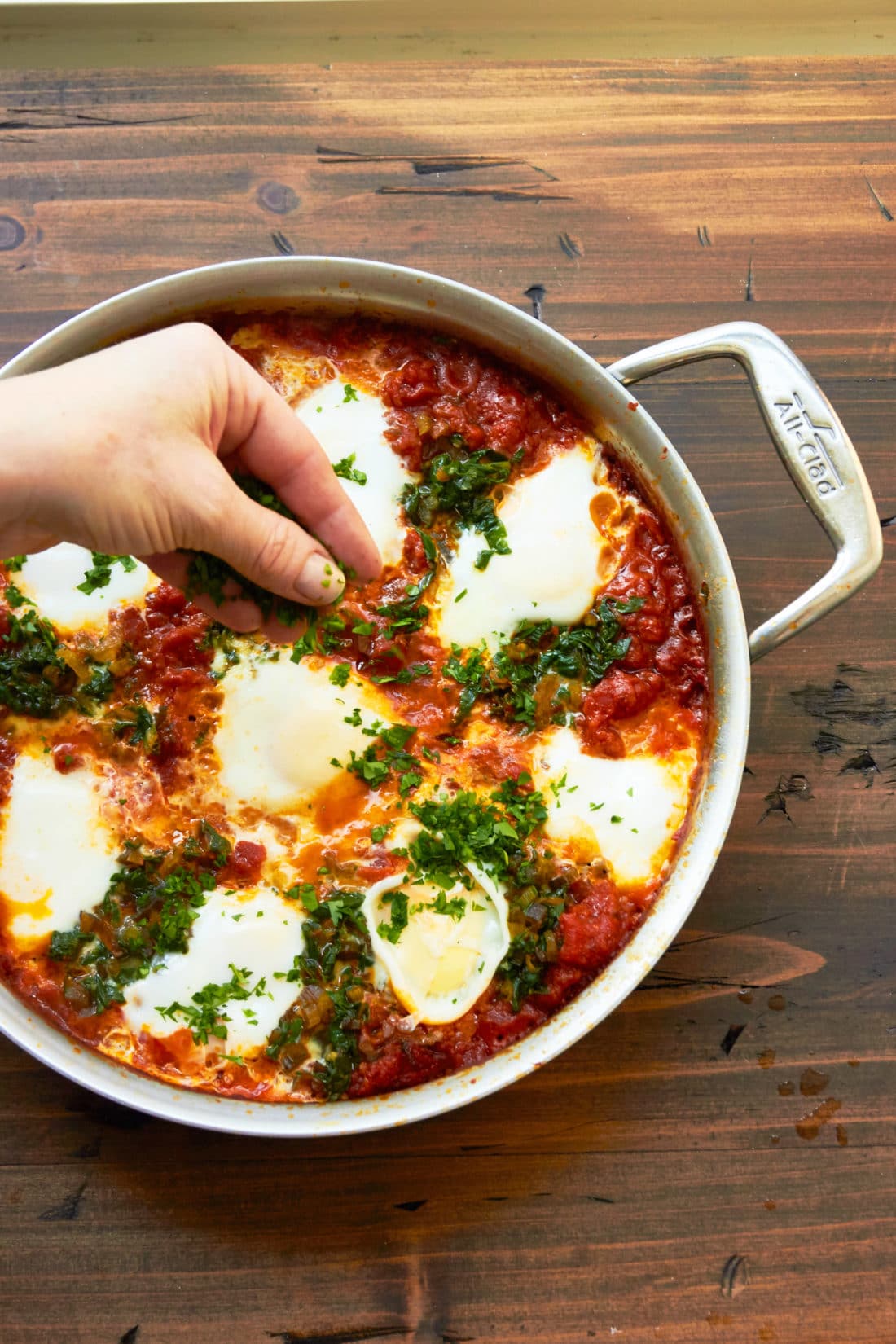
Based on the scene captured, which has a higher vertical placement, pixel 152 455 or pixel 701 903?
pixel 152 455

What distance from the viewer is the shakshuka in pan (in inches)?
133

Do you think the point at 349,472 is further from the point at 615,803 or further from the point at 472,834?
the point at 615,803

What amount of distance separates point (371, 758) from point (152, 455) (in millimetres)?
1263

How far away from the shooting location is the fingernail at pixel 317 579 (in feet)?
10.1

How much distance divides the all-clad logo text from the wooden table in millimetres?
601

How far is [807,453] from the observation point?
3254mm

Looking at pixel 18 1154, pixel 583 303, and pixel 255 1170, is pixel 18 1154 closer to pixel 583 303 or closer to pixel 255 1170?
pixel 255 1170

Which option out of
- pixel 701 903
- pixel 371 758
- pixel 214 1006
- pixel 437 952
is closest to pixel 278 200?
pixel 371 758

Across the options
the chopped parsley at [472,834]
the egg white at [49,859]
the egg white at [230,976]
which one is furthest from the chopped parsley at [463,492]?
the egg white at [49,859]

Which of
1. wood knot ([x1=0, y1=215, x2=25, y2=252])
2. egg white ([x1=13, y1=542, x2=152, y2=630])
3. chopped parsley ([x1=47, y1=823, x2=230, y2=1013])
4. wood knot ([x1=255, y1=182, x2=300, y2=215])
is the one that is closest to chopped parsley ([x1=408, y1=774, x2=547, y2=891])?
chopped parsley ([x1=47, y1=823, x2=230, y2=1013])

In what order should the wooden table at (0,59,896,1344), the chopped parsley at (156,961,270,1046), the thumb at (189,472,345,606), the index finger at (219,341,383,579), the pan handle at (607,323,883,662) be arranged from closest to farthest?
the thumb at (189,472,345,606), the index finger at (219,341,383,579), the pan handle at (607,323,883,662), the chopped parsley at (156,961,270,1046), the wooden table at (0,59,896,1344)

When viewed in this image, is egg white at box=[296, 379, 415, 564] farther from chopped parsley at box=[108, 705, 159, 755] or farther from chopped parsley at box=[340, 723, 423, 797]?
chopped parsley at box=[108, 705, 159, 755]

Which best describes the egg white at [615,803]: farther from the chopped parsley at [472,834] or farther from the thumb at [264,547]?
the thumb at [264,547]

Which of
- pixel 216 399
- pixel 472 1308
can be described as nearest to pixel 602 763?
pixel 216 399
